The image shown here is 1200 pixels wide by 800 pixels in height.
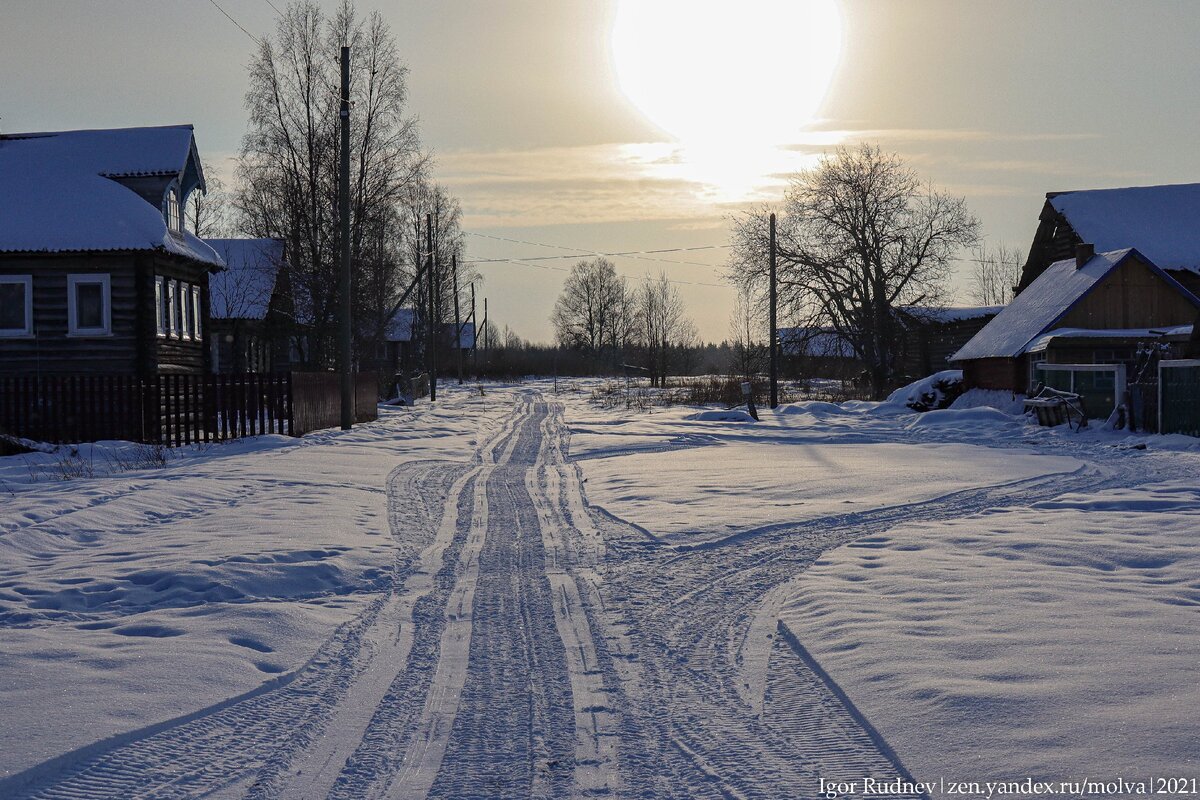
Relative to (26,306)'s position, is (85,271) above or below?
above

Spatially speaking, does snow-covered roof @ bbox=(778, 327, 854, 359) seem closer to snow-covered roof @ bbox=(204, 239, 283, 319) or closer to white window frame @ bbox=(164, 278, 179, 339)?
snow-covered roof @ bbox=(204, 239, 283, 319)

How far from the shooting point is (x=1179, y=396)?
22219mm

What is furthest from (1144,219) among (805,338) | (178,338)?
(178,338)

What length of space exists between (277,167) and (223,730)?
34.9 m

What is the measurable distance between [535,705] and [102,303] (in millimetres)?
22667

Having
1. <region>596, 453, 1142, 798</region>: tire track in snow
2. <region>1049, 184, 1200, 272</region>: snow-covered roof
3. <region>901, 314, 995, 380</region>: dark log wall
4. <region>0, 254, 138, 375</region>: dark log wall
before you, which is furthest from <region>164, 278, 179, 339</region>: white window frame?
<region>901, 314, 995, 380</region>: dark log wall

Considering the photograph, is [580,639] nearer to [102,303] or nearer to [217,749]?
[217,749]

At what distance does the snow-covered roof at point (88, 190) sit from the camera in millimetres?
23312

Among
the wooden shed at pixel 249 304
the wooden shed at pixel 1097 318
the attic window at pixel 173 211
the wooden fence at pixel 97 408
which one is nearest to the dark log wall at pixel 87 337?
the attic window at pixel 173 211

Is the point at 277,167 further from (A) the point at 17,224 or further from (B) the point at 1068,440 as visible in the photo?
(B) the point at 1068,440

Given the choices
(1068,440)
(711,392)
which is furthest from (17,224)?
(711,392)

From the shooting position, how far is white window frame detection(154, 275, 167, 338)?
80.4 ft

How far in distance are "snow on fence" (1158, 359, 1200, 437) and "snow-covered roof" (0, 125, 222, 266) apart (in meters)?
23.4

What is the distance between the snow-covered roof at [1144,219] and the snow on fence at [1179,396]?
17.2 m
